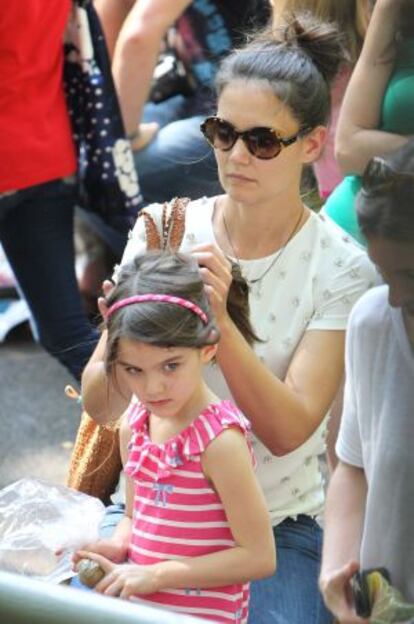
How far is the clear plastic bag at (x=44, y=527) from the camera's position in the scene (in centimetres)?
173

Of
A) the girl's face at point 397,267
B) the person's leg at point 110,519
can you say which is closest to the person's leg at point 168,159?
the person's leg at point 110,519

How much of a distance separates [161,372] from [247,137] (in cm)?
40

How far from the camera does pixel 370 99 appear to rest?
141 cm

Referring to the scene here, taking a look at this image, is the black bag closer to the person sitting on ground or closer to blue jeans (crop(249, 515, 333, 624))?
the person sitting on ground

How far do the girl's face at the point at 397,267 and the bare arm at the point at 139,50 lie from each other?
1.88m

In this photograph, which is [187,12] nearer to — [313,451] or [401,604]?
[313,451]

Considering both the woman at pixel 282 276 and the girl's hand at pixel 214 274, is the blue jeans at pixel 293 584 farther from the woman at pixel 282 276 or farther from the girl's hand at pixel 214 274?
the girl's hand at pixel 214 274

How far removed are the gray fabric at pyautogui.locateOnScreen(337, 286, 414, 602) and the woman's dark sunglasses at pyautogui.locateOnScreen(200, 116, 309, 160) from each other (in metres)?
0.42

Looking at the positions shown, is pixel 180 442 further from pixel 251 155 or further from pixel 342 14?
pixel 342 14

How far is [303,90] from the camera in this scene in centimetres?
180

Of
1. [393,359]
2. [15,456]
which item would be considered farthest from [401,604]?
[15,456]

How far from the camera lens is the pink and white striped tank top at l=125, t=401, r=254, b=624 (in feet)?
5.24

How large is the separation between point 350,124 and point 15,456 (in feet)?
7.57

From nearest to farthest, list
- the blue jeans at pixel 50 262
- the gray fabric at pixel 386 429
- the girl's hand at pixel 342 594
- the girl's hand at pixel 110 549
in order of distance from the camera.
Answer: the gray fabric at pixel 386 429
the girl's hand at pixel 342 594
the girl's hand at pixel 110 549
the blue jeans at pixel 50 262
